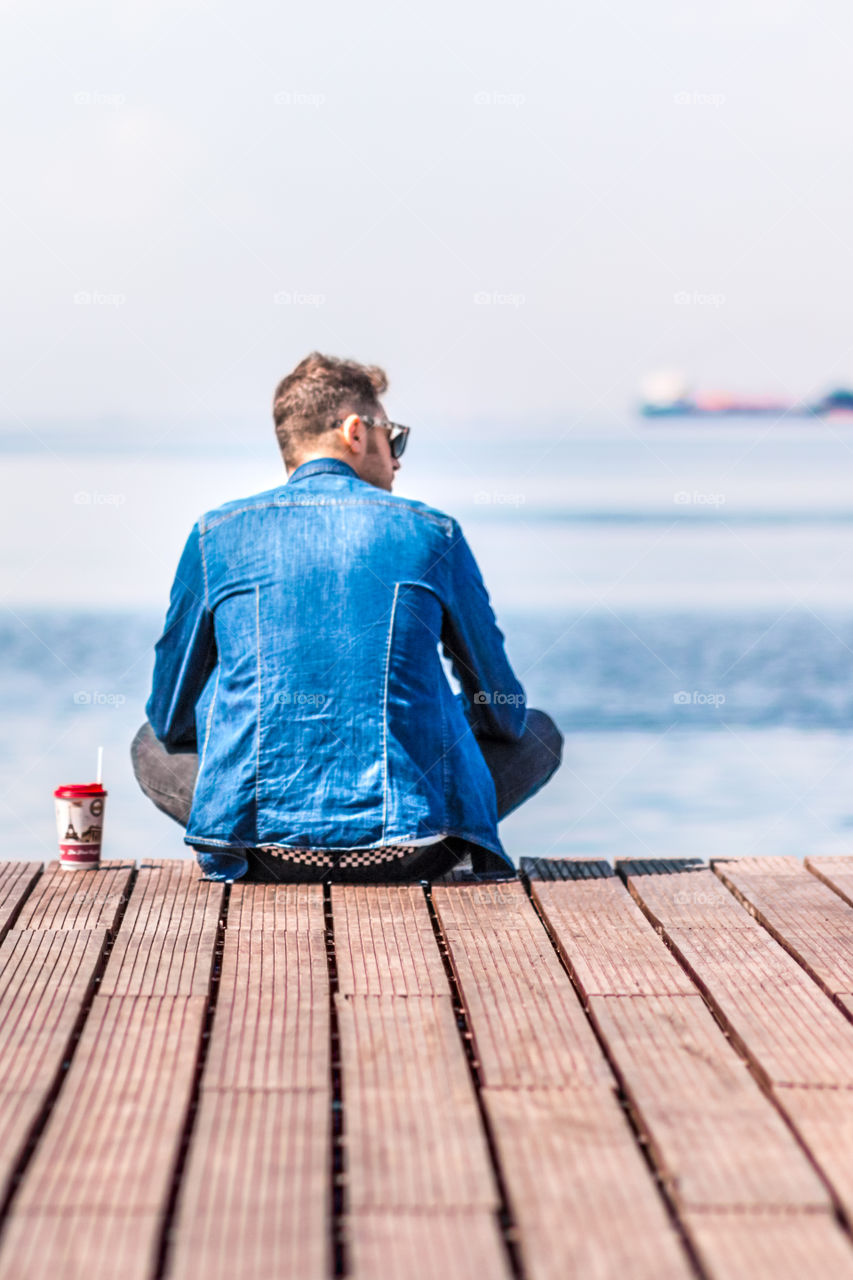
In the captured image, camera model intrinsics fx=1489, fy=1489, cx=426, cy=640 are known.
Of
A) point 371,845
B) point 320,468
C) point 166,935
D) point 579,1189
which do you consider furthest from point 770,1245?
point 320,468

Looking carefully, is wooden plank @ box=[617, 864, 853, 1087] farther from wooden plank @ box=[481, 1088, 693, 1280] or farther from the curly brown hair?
the curly brown hair

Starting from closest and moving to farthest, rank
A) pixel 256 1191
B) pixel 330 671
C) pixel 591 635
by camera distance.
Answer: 1. pixel 256 1191
2. pixel 330 671
3. pixel 591 635

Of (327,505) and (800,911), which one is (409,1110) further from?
(327,505)

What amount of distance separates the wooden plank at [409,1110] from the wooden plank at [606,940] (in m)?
0.30

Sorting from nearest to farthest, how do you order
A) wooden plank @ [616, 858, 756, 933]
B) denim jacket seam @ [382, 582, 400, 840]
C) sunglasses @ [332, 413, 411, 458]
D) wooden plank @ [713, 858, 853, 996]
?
wooden plank @ [713, 858, 853, 996], wooden plank @ [616, 858, 756, 933], denim jacket seam @ [382, 582, 400, 840], sunglasses @ [332, 413, 411, 458]

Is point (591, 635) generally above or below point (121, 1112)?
below

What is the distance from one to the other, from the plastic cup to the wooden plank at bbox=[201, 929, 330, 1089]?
629mm

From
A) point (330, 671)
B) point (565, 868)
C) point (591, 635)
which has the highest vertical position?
point (330, 671)

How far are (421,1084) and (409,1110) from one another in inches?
3.6

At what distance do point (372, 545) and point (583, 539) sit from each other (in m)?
10.9

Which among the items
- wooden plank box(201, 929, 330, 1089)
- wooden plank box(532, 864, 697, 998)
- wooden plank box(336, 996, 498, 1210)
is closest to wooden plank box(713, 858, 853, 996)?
wooden plank box(532, 864, 697, 998)

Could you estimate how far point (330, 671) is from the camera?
2979 millimetres

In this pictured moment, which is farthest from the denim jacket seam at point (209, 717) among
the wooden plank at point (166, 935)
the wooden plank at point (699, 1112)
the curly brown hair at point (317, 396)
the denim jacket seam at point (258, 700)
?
the wooden plank at point (699, 1112)

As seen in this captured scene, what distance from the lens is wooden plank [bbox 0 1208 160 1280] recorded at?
4.72ft
